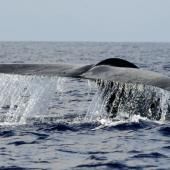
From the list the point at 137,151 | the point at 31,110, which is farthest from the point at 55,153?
the point at 31,110

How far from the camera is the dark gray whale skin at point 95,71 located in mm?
7035

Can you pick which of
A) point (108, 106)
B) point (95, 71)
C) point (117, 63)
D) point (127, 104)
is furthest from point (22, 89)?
point (95, 71)

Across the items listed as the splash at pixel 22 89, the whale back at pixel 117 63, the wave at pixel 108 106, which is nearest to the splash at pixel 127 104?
the wave at pixel 108 106

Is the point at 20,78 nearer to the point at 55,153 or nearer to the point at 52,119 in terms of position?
the point at 55,153

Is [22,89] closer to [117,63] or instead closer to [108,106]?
[108,106]

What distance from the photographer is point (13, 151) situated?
7.93m

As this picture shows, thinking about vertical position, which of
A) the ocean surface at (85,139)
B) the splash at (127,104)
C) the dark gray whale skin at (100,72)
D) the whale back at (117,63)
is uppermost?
the whale back at (117,63)

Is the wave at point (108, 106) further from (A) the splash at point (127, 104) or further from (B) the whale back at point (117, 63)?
(B) the whale back at point (117, 63)

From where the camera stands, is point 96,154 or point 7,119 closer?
point 96,154

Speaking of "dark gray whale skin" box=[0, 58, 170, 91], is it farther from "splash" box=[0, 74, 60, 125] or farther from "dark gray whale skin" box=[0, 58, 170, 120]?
"splash" box=[0, 74, 60, 125]

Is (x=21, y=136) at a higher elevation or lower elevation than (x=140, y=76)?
lower

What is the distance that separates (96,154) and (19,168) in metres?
1.18

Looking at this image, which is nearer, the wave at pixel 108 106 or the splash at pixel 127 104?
the wave at pixel 108 106

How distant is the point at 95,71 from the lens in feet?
25.1
